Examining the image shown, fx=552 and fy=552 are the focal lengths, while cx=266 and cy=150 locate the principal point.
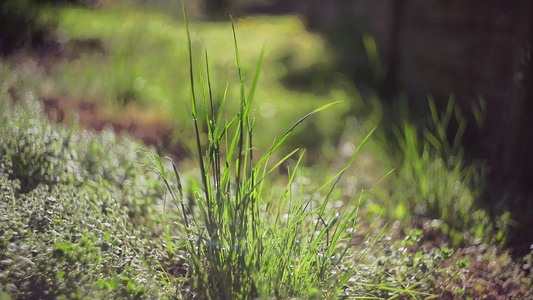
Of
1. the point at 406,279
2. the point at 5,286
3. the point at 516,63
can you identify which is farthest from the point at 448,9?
the point at 5,286

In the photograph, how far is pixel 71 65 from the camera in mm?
4188

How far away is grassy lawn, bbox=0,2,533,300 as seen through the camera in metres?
1.62

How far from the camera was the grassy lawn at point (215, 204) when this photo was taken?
162 centimetres

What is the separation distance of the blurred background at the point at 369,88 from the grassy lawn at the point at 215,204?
1.0 inches

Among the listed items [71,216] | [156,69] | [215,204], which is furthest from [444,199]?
[156,69]

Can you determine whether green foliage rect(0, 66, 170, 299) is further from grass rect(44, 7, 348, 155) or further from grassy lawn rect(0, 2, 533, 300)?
grass rect(44, 7, 348, 155)

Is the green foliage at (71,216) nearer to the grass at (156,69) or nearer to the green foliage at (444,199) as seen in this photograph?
the grass at (156,69)

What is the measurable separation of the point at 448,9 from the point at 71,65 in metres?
2.86

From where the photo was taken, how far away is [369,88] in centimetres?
508

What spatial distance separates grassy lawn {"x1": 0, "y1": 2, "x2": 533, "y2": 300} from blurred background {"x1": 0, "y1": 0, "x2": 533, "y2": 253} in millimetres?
24

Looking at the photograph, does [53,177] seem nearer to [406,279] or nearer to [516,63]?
[406,279]

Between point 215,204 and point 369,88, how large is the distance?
3.68 metres

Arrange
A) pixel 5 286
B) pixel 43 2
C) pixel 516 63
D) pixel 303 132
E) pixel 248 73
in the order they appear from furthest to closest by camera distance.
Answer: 1. pixel 248 73
2. pixel 43 2
3. pixel 303 132
4. pixel 516 63
5. pixel 5 286

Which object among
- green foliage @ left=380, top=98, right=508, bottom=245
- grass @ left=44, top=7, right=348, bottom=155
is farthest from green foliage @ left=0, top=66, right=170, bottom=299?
green foliage @ left=380, top=98, right=508, bottom=245
